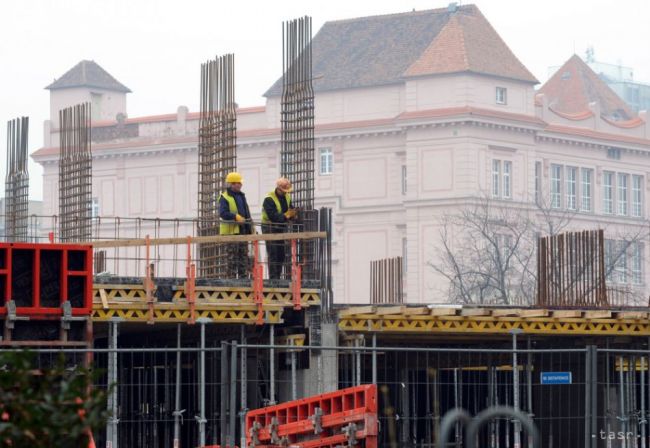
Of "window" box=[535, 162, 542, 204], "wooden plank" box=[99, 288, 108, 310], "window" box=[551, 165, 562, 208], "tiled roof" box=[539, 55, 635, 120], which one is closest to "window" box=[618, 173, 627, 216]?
"window" box=[551, 165, 562, 208]

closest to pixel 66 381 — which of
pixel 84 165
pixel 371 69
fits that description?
pixel 84 165

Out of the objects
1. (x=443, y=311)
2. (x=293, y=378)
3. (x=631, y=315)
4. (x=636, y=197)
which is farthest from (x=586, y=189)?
(x=293, y=378)

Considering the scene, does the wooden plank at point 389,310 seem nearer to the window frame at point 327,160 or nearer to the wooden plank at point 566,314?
the wooden plank at point 566,314

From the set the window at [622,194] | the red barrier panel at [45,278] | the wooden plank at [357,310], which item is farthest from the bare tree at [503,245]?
the red barrier panel at [45,278]

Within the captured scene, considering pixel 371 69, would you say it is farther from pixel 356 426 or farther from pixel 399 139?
pixel 356 426

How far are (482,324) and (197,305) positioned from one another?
4.16 metres

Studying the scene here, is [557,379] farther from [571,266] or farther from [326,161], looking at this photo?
[326,161]

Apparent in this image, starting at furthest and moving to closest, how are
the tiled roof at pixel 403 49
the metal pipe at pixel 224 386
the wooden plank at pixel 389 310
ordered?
the tiled roof at pixel 403 49, the wooden plank at pixel 389 310, the metal pipe at pixel 224 386

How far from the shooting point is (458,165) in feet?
335

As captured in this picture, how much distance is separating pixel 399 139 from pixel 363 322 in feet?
250

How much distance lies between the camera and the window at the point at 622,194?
11181 centimetres

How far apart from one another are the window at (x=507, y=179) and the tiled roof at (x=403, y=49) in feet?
15.2

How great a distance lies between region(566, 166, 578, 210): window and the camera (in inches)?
4262

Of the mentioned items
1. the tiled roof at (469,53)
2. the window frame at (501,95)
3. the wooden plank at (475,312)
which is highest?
the tiled roof at (469,53)
